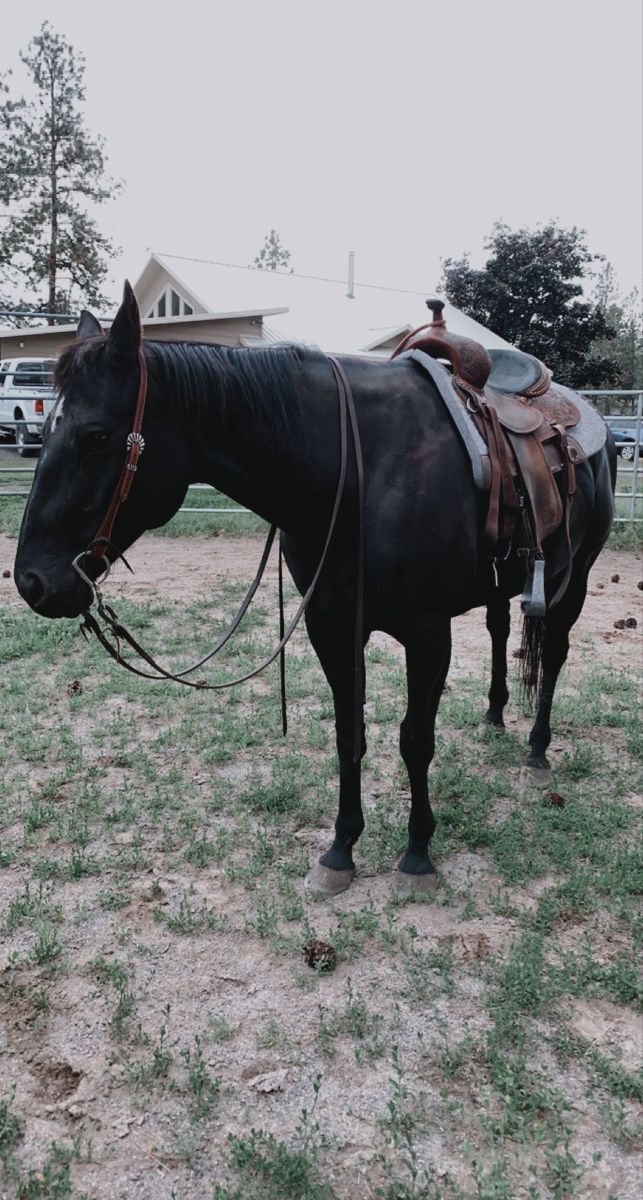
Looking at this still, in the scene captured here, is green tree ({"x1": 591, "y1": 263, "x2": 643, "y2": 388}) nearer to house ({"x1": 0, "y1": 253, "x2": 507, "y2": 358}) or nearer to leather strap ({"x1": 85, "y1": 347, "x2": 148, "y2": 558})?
house ({"x1": 0, "y1": 253, "x2": 507, "y2": 358})

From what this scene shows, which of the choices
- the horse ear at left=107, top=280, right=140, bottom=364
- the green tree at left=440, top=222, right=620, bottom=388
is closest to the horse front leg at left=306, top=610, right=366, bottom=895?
the horse ear at left=107, top=280, right=140, bottom=364

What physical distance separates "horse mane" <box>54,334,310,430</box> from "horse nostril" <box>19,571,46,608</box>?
0.50 meters

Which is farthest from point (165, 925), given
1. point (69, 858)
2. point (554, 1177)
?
point (554, 1177)

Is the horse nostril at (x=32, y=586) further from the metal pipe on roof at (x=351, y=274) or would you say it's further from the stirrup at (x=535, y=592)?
the metal pipe on roof at (x=351, y=274)

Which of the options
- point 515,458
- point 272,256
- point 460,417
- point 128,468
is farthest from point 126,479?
point 272,256

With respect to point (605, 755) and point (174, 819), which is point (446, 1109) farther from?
point (605, 755)

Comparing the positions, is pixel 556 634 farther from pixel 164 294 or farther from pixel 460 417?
pixel 164 294

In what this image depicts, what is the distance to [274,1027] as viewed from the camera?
1977 millimetres

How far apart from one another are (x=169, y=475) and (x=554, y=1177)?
6.13ft

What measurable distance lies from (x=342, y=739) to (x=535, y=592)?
0.88 meters

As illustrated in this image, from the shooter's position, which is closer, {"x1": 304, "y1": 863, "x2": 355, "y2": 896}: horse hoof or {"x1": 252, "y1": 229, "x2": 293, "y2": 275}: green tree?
{"x1": 304, "y1": 863, "x2": 355, "y2": 896}: horse hoof

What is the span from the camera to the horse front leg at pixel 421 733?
2.51 metres

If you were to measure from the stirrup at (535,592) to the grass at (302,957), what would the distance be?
2.88 ft

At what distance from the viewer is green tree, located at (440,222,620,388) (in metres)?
29.2
